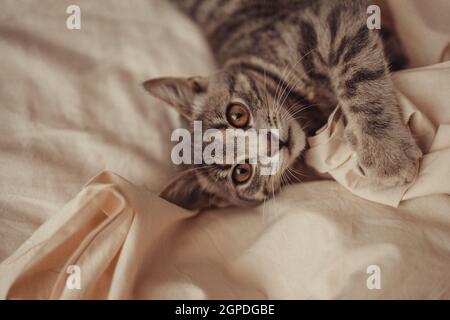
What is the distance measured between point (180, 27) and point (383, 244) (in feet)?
3.39

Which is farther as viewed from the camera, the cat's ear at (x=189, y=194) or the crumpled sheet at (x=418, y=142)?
the cat's ear at (x=189, y=194)

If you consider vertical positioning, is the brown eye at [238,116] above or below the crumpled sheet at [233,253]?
above

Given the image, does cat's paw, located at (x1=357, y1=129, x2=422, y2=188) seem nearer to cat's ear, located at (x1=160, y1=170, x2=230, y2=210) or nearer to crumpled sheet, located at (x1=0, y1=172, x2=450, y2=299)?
crumpled sheet, located at (x1=0, y1=172, x2=450, y2=299)

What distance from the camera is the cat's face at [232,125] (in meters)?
1.12

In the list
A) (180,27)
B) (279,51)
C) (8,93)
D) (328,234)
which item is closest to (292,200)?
(328,234)

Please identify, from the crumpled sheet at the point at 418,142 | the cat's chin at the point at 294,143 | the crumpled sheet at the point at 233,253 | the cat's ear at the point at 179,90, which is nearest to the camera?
the crumpled sheet at the point at 233,253

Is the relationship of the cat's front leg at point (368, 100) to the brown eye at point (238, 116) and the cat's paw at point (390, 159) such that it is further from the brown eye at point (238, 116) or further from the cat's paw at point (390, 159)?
the brown eye at point (238, 116)

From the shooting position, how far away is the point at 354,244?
3.07ft

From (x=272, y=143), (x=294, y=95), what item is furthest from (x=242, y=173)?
(x=294, y=95)

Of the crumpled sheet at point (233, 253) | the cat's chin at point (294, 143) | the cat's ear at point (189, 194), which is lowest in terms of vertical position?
the crumpled sheet at point (233, 253)

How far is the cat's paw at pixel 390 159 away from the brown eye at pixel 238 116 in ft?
1.08

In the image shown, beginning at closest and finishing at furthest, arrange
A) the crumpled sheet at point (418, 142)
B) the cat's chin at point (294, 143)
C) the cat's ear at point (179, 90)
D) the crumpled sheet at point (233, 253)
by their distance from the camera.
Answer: the crumpled sheet at point (233, 253) → the crumpled sheet at point (418, 142) → the cat's chin at point (294, 143) → the cat's ear at point (179, 90)

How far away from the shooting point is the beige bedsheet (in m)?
0.91

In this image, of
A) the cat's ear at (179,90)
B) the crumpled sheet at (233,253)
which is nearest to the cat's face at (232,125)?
the cat's ear at (179,90)
